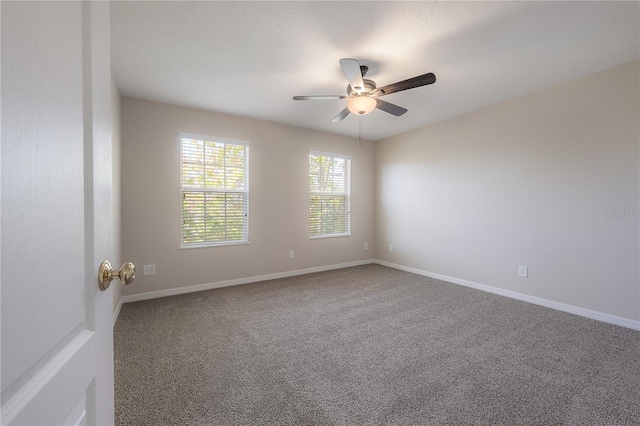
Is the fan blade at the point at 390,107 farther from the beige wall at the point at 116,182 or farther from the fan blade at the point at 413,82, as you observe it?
the beige wall at the point at 116,182

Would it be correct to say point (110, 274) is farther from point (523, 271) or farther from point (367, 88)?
point (523, 271)

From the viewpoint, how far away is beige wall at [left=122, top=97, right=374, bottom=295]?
3.35 meters

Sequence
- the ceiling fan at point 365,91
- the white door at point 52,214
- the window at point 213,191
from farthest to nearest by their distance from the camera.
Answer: the window at point 213,191 → the ceiling fan at point 365,91 → the white door at point 52,214

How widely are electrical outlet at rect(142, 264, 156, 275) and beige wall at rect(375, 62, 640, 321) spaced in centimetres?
400

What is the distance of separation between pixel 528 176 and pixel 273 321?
3.49 meters

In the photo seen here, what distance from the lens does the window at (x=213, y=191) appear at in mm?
3674

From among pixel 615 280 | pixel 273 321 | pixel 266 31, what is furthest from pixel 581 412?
pixel 266 31

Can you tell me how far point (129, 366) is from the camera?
1.98 metres

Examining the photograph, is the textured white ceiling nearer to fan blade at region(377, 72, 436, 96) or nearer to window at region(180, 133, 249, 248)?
fan blade at region(377, 72, 436, 96)

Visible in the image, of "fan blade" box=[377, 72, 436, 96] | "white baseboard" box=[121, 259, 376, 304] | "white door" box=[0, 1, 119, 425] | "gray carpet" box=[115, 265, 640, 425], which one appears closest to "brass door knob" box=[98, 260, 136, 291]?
"white door" box=[0, 1, 119, 425]

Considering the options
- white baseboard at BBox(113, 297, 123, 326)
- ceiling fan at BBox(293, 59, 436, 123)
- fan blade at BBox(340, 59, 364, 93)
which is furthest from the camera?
white baseboard at BBox(113, 297, 123, 326)

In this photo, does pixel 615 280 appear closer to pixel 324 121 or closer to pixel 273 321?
pixel 273 321

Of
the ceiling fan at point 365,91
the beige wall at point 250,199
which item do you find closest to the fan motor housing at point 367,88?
the ceiling fan at point 365,91

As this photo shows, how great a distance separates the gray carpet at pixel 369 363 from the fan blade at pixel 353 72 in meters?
2.30
